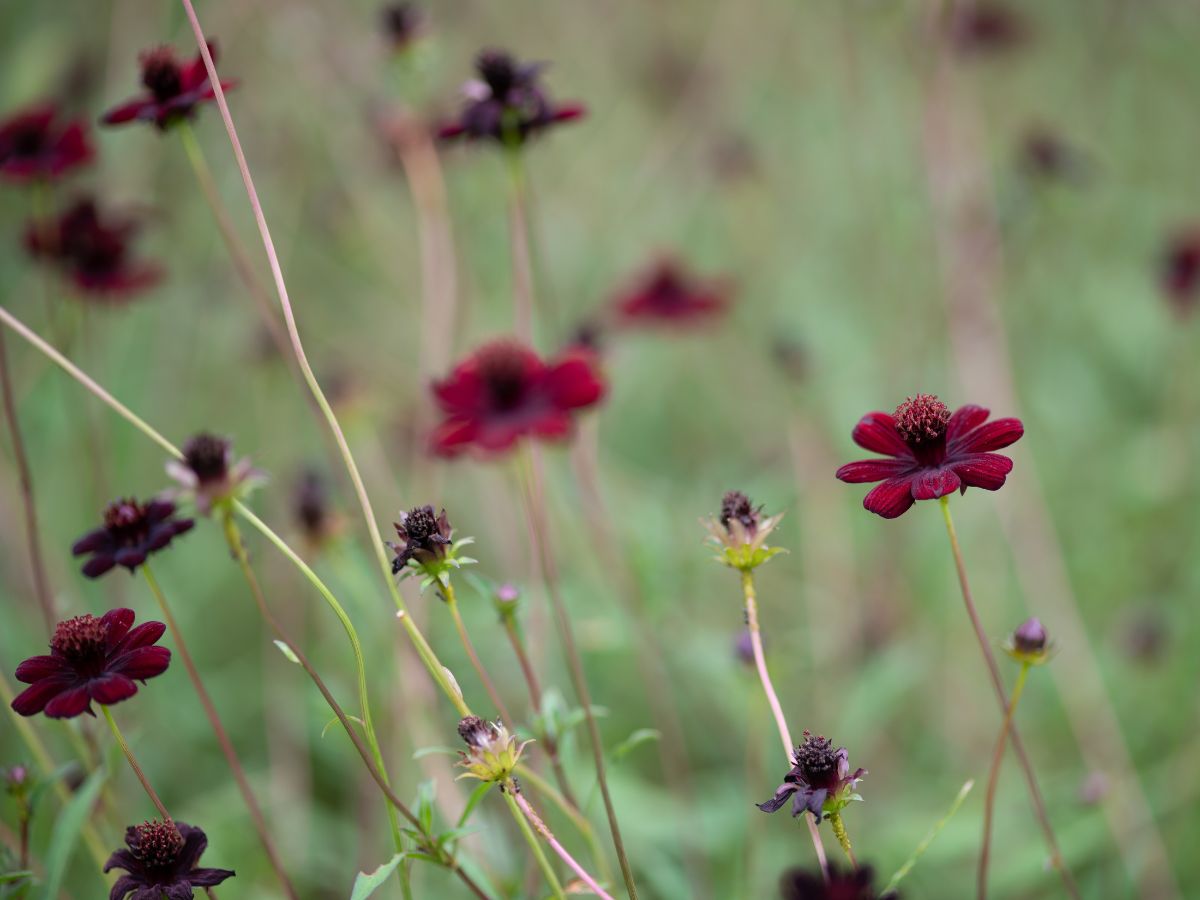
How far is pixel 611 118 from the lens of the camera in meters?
2.71

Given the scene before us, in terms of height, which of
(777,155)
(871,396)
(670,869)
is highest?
(777,155)

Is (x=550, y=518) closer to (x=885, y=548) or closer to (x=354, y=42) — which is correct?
(x=885, y=548)

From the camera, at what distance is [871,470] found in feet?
2.06

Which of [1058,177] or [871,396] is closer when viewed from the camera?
[1058,177]

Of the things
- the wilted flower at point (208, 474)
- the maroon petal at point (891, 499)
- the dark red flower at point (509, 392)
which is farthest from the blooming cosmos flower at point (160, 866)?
the maroon petal at point (891, 499)

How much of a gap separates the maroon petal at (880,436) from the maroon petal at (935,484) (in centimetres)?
4

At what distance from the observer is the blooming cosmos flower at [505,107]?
2.82 feet

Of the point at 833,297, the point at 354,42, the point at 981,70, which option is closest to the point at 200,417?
the point at 354,42

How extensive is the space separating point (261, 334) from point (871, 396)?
113cm

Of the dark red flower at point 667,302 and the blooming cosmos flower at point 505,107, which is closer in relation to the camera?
the blooming cosmos flower at point 505,107

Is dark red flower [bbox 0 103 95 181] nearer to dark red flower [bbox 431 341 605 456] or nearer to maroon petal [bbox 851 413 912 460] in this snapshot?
dark red flower [bbox 431 341 605 456]

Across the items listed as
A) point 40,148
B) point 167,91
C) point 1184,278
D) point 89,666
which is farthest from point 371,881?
point 1184,278

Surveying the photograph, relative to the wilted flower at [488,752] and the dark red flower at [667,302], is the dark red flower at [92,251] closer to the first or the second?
the dark red flower at [667,302]

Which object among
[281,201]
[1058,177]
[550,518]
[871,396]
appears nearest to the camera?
[550,518]
